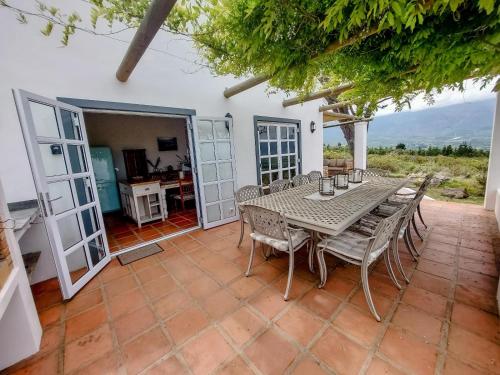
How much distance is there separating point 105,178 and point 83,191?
2.85 m

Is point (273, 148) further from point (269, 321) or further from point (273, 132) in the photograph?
point (269, 321)

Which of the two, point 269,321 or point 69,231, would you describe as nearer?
point 269,321

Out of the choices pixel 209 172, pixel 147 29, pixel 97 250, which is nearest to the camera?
pixel 147 29

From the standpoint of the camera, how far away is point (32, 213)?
6.48 ft

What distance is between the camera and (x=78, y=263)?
7.80ft

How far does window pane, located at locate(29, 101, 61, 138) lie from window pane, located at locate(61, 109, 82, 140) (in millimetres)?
98

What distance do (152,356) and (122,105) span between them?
2805 millimetres

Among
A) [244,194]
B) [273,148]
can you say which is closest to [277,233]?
[244,194]

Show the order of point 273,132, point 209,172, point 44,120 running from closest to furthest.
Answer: point 44,120, point 209,172, point 273,132

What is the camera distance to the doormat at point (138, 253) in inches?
108

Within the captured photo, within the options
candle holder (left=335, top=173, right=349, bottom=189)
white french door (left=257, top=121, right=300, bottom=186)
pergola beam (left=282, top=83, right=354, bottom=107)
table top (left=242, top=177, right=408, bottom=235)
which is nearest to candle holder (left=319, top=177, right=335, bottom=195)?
table top (left=242, top=177, right=408, bottom=235)

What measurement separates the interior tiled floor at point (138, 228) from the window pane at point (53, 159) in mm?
1468

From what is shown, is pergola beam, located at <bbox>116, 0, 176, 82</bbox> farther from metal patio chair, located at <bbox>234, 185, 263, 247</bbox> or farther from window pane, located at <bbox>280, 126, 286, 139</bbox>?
window pane, located at <bbox>280, 126, 286, 139</bbox>

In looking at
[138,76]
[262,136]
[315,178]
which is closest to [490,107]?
[315,178]
